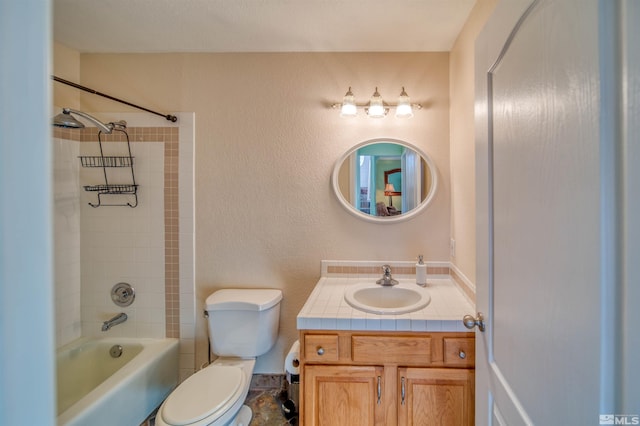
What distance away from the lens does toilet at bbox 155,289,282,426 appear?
130 cm

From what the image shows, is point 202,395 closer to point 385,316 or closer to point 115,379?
point 115,379

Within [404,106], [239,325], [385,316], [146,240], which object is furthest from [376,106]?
[146,240]

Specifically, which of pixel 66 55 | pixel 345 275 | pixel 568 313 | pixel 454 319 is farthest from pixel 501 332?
pixel 66 55

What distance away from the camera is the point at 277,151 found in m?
1.73

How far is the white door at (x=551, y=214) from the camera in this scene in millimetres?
421

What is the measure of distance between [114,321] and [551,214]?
2.27 m

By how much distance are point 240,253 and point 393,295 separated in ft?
3.32

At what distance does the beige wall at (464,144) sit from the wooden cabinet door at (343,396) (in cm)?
72

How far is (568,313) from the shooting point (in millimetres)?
501

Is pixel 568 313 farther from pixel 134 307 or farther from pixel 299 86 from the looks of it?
pixel 134 307

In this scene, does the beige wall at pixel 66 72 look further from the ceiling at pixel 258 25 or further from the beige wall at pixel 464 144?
the beige wall at pixel 464 144

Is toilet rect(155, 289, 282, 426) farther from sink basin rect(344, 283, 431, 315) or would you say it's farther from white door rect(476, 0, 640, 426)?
white door rect(476, 0, 640, 426)

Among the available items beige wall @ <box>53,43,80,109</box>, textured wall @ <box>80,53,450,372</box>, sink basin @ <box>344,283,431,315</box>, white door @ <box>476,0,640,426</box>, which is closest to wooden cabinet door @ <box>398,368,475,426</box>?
white door @ <box>476,0,640,426</box>

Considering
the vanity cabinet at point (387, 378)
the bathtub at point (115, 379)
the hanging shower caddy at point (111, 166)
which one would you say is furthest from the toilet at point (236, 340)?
the hanging shower caddy at point (111, 166)
